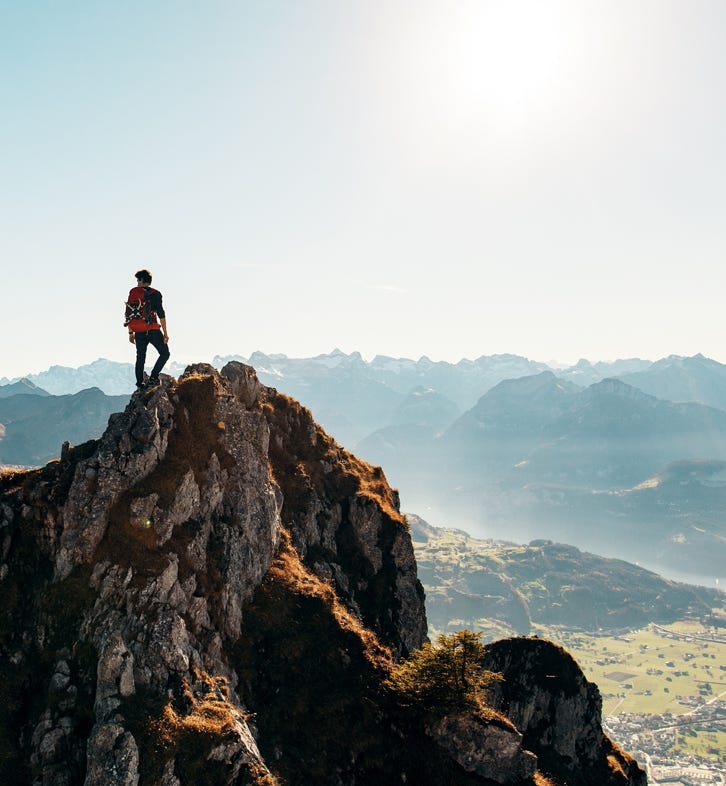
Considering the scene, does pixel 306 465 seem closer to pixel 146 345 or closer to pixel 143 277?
pixel 146 345

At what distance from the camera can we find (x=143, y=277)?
4184 cm

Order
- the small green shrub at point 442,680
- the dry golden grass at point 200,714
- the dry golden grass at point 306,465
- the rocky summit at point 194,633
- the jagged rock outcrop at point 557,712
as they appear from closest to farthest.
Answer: the dry golden grass at point 200,714 → the rocky summit at point 194,633 → the small green shrub at point 442,680 → the dry golden grass at point 306,465 → the jagged rock outcrop at point 557,712

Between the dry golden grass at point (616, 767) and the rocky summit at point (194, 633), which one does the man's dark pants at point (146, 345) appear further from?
the dry golden grass at point (616, 767)

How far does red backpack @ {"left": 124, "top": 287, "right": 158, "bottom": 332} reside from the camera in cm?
4188

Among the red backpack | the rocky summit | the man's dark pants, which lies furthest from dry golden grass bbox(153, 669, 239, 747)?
the red backpack

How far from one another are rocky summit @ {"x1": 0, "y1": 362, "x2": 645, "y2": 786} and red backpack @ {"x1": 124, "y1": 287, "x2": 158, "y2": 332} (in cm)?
508

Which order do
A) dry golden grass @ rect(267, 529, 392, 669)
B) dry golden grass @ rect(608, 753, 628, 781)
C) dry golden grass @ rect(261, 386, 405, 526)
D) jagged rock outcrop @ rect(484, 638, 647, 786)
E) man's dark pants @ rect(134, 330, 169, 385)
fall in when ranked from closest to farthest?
dry golden grass @ rect(267, 529, 392, 669), man's dark pants @ rect(134, 330, 169, 385), dry golden grass @ rect(261, 386, 405, 526), jagged rock outcrop @ rect(484, 638, 647, 786), dry golden grass @ rect(608, 753, 628, 781)

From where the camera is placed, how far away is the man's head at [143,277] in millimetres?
41688

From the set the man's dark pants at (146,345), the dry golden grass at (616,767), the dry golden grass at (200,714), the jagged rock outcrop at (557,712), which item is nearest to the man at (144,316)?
the man's dark pants at (146,345)

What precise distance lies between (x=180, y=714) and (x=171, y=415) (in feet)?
68.4

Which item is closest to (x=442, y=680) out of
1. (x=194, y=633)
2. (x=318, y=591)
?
(x=318, y=591)

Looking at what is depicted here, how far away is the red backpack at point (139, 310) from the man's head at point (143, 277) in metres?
0.52

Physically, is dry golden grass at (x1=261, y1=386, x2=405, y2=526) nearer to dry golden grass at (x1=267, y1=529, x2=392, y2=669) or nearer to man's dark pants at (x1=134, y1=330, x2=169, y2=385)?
dry golden grass at (x1=267, y1=529, x2=392, y2=669)

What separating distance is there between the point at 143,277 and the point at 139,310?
2382 mm
